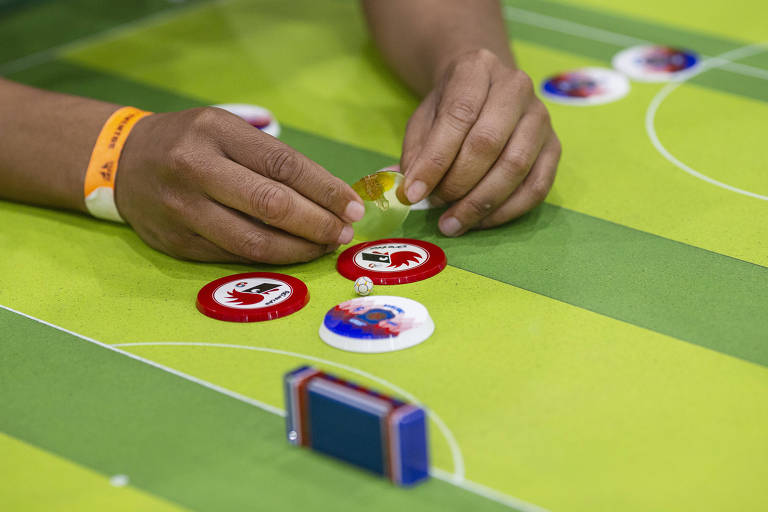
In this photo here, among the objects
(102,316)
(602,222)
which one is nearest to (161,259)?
(102,316)

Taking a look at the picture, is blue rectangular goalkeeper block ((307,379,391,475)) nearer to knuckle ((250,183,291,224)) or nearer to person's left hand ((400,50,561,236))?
knuckle ((250,183,291,224))

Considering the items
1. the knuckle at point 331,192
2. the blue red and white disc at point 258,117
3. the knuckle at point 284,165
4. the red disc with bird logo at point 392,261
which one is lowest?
the red disc with bird logo at point 392,261

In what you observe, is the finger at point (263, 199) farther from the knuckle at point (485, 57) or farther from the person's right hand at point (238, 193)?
the knuckle at point (485, 57)

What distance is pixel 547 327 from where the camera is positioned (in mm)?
1516

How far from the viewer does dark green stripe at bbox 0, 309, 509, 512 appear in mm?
1189

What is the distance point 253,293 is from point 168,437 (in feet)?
1.14

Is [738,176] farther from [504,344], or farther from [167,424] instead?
[167,424]

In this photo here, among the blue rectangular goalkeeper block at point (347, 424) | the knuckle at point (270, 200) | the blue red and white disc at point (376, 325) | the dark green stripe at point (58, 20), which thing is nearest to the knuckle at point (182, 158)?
the knuckle at point (270, 200)

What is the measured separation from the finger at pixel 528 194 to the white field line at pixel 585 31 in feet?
3.03

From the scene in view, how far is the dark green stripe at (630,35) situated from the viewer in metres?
2.44

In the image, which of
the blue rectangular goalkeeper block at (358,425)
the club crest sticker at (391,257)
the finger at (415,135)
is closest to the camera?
the blue rectangular goalkeeper block at (358,425)

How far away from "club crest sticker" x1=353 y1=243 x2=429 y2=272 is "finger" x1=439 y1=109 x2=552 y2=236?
0.09 m

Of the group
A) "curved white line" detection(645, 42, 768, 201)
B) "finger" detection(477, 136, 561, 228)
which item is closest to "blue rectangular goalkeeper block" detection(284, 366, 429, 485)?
"finger" detection(477, 136, 561, 228)

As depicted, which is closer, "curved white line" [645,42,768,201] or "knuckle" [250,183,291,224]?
"knuckle" [250,183,291,224]
